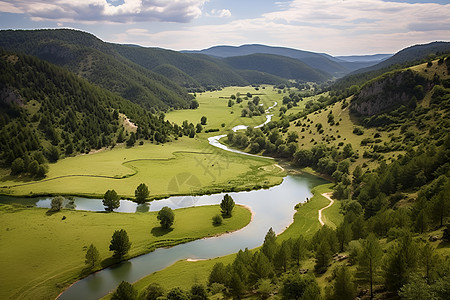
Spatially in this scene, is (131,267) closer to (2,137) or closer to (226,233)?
(226,233)

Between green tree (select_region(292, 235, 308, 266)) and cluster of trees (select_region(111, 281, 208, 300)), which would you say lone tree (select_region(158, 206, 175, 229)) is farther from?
green tree (select_region(292, 235, 308, 266))

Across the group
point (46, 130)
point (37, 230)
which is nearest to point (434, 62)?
point (37, 230)

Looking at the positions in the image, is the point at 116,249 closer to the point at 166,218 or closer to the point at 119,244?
the point at 119,244

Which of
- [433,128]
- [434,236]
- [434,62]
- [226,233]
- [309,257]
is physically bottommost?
[226,233]

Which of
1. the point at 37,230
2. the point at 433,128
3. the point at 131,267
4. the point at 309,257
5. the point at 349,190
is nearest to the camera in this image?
the point at 309,257

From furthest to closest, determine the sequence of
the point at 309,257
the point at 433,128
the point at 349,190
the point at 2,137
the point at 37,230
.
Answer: the point at 2,137 → the point at 433,128 → the point at 349,190 → the point at 37,230 → the point at 309,257

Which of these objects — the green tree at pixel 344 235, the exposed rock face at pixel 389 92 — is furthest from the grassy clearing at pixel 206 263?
the exposed rock face at pixel 389 92
